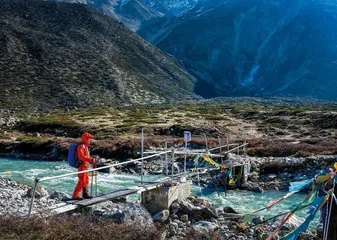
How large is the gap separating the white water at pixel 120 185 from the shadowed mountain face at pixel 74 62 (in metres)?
48.1

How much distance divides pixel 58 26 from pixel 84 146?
11792cm

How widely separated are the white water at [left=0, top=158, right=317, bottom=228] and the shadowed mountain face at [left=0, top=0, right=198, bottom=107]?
48059mm

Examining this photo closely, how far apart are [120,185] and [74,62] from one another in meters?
86.7

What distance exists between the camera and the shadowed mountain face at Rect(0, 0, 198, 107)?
8378cm

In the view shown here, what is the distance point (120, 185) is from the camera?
67.3 ft

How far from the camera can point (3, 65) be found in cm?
8425

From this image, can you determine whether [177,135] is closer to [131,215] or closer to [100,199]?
[100,199]

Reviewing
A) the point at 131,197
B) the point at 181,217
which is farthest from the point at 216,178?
the point at 181,217

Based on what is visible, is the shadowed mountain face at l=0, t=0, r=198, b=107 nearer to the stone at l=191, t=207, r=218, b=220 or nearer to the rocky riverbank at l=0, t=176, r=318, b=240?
the rocky riverbank at l=0, t=176, r=318, b=240

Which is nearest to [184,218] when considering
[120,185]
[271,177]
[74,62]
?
[120,185]

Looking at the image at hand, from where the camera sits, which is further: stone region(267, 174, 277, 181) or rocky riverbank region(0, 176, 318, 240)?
stone region(267, 174, 277, 181)

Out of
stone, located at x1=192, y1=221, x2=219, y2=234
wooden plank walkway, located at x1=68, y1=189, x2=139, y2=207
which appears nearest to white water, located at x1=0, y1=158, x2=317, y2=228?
wooden plank walkway, located at x1=68, y1=189, x2=139, y2=207

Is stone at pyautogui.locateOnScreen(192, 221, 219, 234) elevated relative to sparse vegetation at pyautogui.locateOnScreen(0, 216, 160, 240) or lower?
lower

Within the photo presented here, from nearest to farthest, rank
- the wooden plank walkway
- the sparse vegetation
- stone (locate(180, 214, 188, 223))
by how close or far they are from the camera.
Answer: the sparse vegetation → the wooden plank walkway → stone (locate(180, 214, 188, 223))
